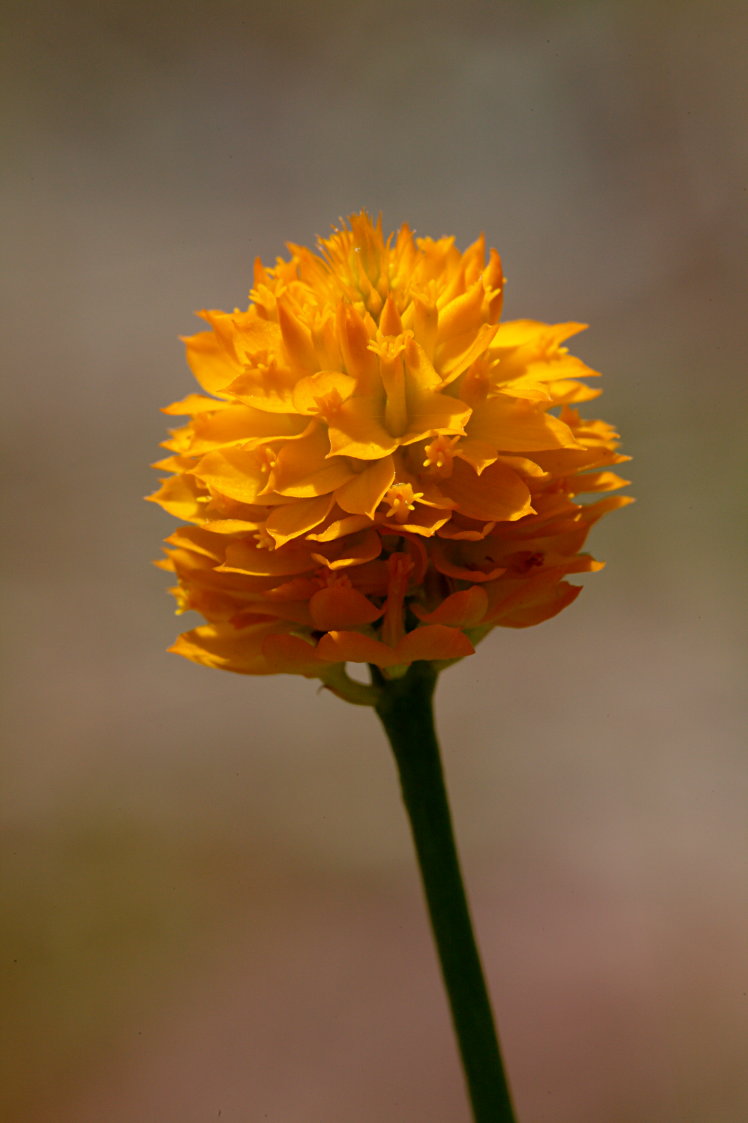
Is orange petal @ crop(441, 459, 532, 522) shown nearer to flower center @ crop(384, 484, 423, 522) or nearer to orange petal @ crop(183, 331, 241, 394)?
flower center @ crop(384, 484, 423, 522)

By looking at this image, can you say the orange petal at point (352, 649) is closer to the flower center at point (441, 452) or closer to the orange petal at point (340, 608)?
the orange petal at point (340, 608)

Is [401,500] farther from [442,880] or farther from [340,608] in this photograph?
[442,880]

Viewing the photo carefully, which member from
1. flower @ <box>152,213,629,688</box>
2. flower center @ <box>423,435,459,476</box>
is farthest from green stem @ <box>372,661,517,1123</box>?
flower center @ <box>423,435,459,476</box>

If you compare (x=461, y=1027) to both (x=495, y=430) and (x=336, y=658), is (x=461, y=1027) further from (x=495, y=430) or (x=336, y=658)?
(x=495, y=430)

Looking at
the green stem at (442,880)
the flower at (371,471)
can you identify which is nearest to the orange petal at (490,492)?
the flower at (371,471)

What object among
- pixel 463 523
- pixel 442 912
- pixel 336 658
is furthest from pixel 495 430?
pixel 442 912
